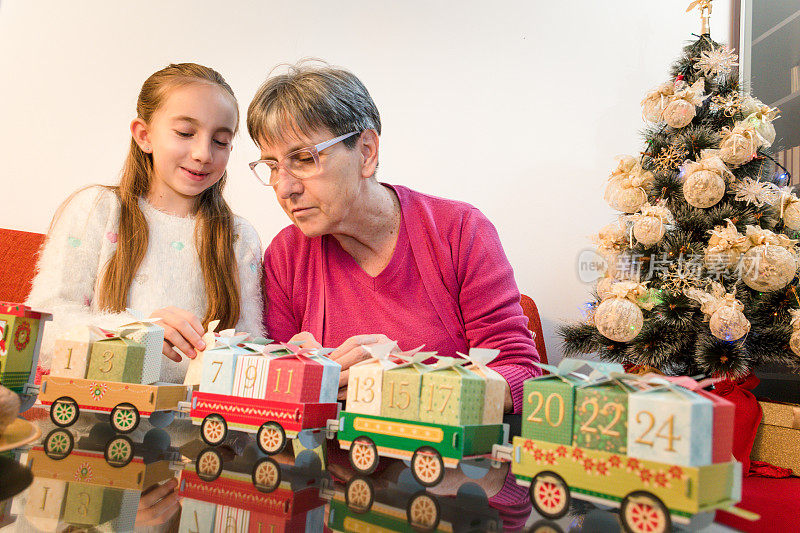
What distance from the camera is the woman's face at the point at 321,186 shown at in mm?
1272

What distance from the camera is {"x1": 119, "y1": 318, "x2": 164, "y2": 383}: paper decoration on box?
93 cm

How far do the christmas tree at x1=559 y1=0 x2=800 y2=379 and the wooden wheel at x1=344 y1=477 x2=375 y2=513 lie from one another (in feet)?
5.66

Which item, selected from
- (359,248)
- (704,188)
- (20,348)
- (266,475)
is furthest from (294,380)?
(704,188)

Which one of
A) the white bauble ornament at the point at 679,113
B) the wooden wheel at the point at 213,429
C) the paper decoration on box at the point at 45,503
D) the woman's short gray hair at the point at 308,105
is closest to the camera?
the paper decoration on box at the point at 45,503

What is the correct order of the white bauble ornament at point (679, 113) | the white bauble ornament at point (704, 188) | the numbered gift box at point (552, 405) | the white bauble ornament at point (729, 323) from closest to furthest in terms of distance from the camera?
the numbered gift box at point (552, 405) < the white bauble ornament at point (729, 323) < the white bauble ornament at point (704, 188) < the white bauble ornament at point (679, 113)

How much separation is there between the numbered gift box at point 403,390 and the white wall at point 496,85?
2.08 meters

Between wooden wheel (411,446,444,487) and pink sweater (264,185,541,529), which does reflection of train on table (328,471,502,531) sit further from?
pink sweater (264,185,541,529)

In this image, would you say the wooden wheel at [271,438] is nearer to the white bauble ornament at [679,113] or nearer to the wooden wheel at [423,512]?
the wooden wheel at [423,512]

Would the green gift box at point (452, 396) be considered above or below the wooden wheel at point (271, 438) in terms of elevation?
above

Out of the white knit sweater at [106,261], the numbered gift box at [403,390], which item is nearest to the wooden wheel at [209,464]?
the numbered gift box at [403,390]

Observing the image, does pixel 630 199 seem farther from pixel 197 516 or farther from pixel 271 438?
pixel 197 516

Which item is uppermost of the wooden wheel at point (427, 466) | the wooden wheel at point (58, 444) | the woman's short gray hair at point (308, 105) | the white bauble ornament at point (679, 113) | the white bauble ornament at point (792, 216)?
the white bauble ornament at point (679, 113)

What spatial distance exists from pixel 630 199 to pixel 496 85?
0.98 metres

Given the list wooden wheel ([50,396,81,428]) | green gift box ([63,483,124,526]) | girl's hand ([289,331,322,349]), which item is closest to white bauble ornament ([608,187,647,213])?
girl's hand ([289,331,322,349])
